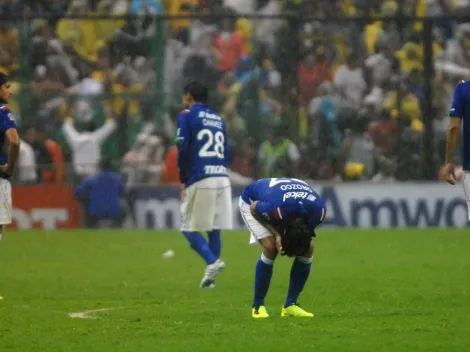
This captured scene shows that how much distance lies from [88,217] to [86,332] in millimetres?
13571

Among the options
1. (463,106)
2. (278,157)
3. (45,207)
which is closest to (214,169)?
(463,106)

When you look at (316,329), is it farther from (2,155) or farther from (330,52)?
(330,52)

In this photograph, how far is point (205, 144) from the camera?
46.5ft

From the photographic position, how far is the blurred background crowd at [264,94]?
896 inches


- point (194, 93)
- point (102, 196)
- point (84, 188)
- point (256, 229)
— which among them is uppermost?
point (194, 93)

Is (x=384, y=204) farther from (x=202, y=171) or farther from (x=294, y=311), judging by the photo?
(x=294, y=311)

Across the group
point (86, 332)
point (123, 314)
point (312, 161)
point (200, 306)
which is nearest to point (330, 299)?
point (200, 306)

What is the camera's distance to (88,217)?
23031mm

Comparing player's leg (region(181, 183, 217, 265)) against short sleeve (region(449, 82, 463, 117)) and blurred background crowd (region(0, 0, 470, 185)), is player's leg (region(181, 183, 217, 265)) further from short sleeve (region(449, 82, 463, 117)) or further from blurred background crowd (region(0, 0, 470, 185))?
blurred background crowd (region(0, 0, 470, 185))

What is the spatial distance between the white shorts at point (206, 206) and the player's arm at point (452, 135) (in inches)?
163

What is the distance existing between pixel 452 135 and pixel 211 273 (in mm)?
3881

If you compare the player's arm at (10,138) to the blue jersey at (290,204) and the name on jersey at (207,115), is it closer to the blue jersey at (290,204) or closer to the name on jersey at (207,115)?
the name on jersey at (207,115)

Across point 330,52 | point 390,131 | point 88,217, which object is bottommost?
point 88,217

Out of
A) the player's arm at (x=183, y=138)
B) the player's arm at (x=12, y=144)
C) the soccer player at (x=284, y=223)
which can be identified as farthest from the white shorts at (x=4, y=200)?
the soccer player at (x=284, y=223)
